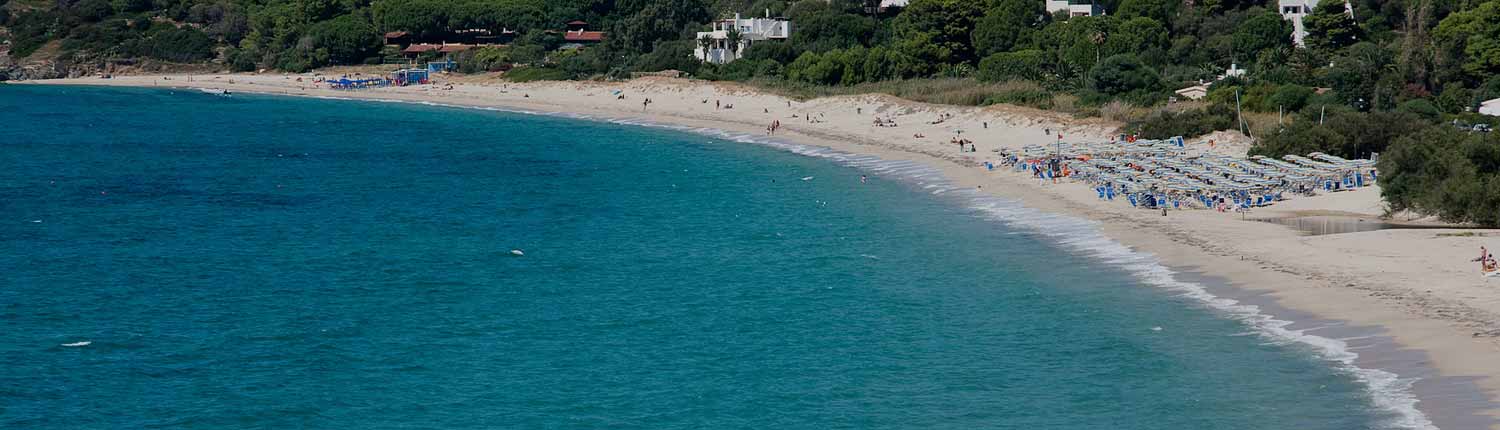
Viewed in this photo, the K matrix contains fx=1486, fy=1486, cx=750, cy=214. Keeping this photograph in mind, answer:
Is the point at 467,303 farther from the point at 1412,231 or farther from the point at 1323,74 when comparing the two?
the point at 1323,74

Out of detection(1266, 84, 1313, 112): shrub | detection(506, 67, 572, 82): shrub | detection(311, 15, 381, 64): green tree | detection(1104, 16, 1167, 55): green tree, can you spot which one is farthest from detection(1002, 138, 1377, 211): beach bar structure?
detection(311, 15, 381, 64): green tree

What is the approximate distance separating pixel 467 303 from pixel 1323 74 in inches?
2396

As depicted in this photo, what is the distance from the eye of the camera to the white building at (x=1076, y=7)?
114500 mm

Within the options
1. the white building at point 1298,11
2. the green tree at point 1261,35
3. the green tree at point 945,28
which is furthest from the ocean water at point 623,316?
the white building at point 1298,11

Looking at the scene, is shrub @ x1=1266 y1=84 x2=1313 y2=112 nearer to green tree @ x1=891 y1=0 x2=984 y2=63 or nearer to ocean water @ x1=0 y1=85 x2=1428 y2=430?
ocean water @ x1=0 y1=85 x2=1428 y2=430

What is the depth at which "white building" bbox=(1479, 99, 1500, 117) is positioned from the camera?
70.7 m

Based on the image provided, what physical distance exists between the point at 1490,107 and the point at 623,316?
52.4 m

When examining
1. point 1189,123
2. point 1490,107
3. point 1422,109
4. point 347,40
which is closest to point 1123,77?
point 1189,123

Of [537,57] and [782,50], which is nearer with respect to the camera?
[782,50]

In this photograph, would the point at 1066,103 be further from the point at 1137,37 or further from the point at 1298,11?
the point at 1298,11

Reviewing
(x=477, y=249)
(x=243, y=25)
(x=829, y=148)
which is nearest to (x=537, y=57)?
(x=243, y=25)

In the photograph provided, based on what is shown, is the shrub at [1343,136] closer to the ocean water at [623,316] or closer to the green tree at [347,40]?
the ocean water at [623,316]

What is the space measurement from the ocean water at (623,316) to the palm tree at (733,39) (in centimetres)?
5788

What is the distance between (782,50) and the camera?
119 m
